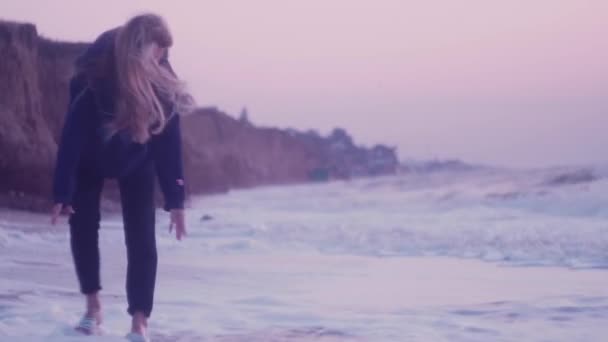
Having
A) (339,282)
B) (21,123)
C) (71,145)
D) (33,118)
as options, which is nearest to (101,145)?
(71,145)

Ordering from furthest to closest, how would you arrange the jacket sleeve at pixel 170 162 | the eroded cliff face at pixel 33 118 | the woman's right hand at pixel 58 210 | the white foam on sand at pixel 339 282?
the eroded cliff face at pixel 33 118 < the white foam on sand at pixel 339 282 < the jacket sleeve at pixel 170 162 < the woman's right hand at pixel 58 210

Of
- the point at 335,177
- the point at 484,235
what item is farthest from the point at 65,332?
the point at 335,177

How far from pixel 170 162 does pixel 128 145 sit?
0.21 meters

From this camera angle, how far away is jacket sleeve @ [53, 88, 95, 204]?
11.8ft

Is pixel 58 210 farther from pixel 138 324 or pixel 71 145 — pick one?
pixel 138 324

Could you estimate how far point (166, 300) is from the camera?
5168 millimetres

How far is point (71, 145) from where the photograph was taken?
3666mm

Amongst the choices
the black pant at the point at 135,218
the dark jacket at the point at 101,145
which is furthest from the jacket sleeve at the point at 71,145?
the black pant at the point at 135,218

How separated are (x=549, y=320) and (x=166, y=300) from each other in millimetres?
2236

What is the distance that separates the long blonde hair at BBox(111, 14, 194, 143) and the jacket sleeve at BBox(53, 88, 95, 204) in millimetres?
156

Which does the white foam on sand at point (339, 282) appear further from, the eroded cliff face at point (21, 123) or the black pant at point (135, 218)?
the eroded cliff face at point (21, 123)

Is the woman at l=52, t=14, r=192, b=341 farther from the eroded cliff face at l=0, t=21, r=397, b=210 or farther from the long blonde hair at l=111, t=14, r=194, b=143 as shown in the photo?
the eroded cliff face at l=0, t=21, r=397, b=210

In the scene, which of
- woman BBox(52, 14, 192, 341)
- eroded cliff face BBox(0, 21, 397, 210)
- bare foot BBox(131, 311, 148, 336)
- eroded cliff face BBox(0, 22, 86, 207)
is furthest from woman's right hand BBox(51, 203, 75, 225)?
eroded cliff face BBox(0, 22, 86, 207)

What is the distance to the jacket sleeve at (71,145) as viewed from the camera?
3598 mm
